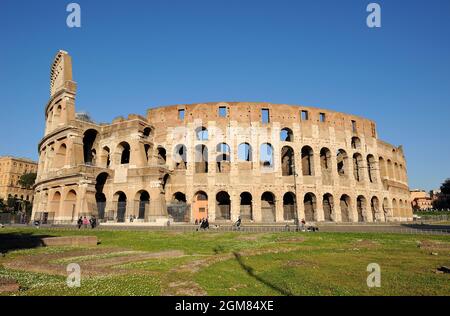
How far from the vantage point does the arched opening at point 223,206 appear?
120 feet

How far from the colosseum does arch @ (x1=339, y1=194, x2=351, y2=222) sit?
0.13m

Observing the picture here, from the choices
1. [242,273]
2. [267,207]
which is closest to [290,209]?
[267,207]

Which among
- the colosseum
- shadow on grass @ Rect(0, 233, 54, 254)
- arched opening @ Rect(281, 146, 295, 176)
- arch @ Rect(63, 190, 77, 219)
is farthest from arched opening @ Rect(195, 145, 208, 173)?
shadow on grass @ Rect(0, 233, 54, 254)

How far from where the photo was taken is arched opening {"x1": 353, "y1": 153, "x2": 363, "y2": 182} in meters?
42.1

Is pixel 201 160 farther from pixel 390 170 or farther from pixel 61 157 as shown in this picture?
pixel 390 170

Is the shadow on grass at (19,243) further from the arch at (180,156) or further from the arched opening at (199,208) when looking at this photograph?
the arch at (180,156)

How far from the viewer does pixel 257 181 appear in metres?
36.0

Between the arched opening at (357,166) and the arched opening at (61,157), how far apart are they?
38.9 metres

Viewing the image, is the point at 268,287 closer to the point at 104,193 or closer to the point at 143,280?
the point at 143,280

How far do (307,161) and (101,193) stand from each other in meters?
27.3

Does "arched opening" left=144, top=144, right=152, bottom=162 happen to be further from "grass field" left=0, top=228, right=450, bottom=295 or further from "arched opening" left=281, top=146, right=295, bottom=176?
"grass field" left=0, top=228, right=450, bottom=295

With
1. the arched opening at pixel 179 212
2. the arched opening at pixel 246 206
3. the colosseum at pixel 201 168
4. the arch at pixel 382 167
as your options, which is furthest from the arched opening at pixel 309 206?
the arched opening at pixel 179 212

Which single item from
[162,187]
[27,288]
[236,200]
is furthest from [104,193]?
[27,288]
